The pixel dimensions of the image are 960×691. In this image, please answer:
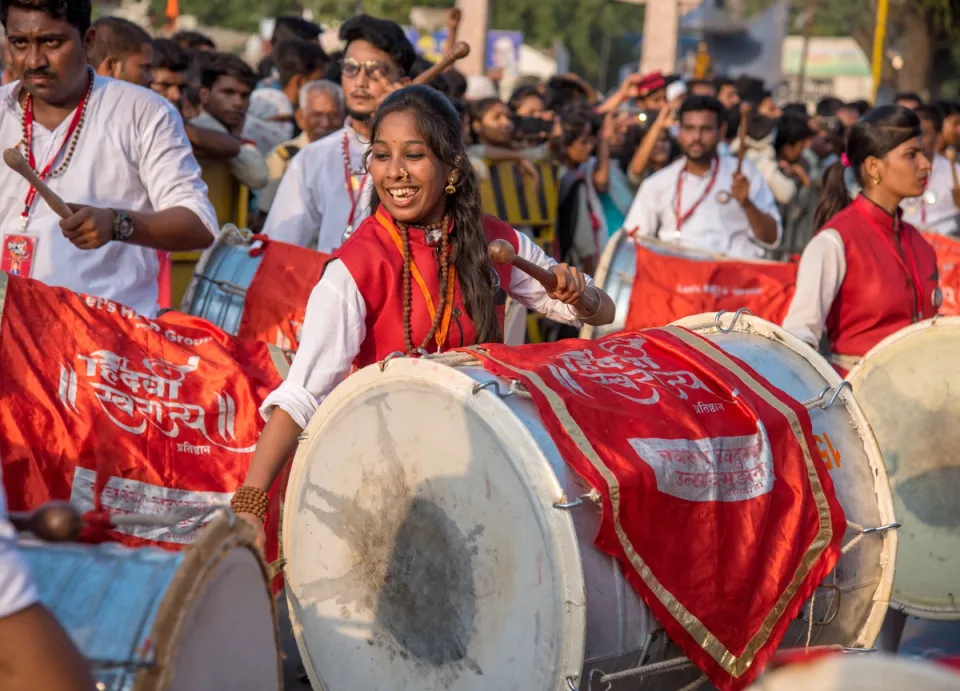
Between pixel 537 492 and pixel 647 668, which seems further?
pixel 647 668

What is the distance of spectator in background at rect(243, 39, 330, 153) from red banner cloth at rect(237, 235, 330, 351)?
4.22 meters

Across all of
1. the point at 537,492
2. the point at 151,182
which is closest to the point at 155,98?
the point at 151,182

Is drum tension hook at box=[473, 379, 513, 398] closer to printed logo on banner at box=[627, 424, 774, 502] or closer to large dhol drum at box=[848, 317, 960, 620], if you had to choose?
printed logo on banner at box=[627, 424, 774, 502]

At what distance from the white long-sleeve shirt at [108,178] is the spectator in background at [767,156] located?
22.8ft

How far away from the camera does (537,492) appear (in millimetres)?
3090

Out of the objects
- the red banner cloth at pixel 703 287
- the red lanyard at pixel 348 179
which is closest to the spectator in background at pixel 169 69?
the red lanyard at pixel 348 179

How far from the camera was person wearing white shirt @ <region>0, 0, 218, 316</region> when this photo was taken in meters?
4.11

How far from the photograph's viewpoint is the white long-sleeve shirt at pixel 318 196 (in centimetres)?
602

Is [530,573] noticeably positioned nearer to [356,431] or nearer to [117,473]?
[356,431]

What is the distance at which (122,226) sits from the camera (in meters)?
3.90

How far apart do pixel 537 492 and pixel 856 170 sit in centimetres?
303

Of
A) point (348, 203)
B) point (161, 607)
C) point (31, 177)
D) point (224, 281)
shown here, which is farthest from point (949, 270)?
point (161, 607)

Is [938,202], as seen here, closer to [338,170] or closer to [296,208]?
[338,170]

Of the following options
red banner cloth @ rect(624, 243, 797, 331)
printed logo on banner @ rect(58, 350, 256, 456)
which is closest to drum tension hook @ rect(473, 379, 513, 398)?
printed logo on banner @ rect(58, 350, 256, 456)
